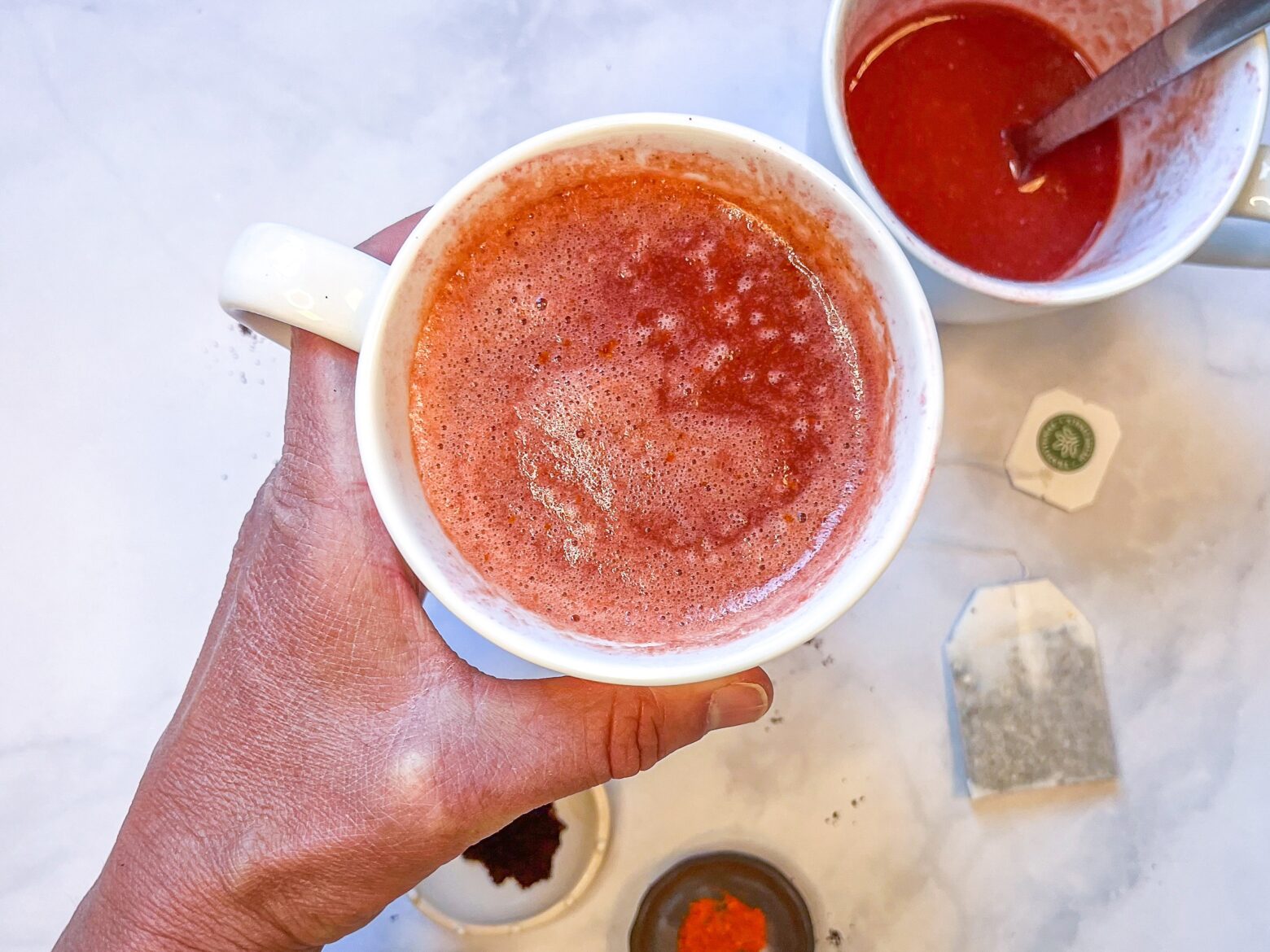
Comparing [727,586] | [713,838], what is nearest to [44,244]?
[727,586]

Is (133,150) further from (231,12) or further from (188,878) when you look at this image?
(188,878)

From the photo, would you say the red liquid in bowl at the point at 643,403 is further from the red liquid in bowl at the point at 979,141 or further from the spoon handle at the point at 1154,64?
the spoon handle at the point at 1154,64

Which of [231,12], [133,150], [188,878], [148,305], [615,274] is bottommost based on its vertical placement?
[188,878]

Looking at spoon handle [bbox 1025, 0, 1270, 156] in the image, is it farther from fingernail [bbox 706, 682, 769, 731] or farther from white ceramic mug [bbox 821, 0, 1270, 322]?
fingernail [bbox 706, 682, 769, 731]

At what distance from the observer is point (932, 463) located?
73 centimetres

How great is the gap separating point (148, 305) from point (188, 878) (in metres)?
0.81

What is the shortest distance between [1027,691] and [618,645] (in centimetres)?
81

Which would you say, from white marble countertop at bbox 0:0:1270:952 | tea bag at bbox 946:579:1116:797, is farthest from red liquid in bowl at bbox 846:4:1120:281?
tea bag at bbox 946:579:1116:797

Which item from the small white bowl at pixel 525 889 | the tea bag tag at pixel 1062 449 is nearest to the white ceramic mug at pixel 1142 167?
the tea bag tag at pixel 1062 449

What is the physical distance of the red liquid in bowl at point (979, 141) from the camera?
106cm

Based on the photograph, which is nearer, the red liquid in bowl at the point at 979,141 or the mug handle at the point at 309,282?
the mug handle at the point at 309,282

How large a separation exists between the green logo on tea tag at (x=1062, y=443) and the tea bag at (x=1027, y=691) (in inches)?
6.8

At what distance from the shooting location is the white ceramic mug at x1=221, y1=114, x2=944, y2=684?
729mm

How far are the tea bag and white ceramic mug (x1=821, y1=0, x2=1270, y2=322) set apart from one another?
48cm
